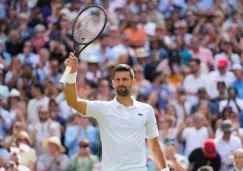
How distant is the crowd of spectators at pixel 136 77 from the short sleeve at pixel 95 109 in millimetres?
4344

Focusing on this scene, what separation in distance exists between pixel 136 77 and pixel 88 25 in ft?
29.2

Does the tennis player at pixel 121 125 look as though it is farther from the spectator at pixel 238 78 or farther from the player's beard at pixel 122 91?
the spectator at pixel 238 78

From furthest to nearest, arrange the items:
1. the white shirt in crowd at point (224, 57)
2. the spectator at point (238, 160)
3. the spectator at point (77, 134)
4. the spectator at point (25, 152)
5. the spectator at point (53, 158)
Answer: the white shirt in crowd at point (224, 57)
the spectator at point (77, 134)
the spectator at point (53, 158)
the spectator at point (25, 152)
the spectator at point (238, 160)

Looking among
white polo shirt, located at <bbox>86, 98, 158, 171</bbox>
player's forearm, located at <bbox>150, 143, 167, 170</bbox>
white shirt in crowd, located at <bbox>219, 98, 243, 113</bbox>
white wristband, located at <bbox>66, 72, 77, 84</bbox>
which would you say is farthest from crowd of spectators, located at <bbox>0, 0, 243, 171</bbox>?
white wristband, located at <bbox>66, 72, 77, 84</bbox>

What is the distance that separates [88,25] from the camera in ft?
32.5

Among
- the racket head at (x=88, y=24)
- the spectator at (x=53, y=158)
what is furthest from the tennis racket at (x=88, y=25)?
the spectator at (x=53, y=158)

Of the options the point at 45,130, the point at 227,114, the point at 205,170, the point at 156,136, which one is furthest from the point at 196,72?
the point at 156,136

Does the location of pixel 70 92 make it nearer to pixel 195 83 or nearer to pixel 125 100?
pixel 125 100

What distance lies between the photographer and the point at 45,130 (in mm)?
16703

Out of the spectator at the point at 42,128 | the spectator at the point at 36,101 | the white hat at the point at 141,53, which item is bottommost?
the spectator at the point at 42,128

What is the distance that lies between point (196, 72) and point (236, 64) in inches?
37.2

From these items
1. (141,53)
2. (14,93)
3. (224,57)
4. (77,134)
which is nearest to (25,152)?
(77,134)

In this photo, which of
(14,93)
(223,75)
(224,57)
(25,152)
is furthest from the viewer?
(224,57)

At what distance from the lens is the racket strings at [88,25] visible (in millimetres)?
9781
